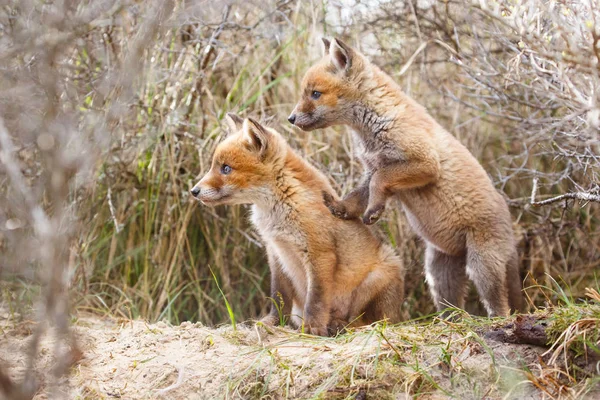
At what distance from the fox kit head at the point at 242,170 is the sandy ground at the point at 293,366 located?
1.08 metres

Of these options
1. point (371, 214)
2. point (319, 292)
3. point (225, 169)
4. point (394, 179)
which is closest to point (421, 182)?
point (394, 179)

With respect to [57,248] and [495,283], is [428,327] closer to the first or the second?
[495,283]

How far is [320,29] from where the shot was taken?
7.95 m

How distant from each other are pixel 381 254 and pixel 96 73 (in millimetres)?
3241

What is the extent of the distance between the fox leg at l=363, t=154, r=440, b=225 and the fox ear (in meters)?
0.86

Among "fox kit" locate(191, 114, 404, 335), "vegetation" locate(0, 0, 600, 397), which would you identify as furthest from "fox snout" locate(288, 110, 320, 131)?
"vegetation" locate(0, 0, 600, 397)

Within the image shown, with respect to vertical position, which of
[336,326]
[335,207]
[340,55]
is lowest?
[336,326]

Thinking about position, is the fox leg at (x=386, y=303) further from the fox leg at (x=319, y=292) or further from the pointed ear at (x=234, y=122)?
the pointed ear at (x=234, y=122)

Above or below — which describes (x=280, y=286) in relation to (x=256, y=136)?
below

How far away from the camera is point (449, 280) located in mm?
5855

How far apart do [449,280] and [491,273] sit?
1.89 ft

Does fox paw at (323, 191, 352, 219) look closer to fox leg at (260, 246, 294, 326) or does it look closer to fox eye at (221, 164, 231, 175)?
fox leg at (260, 246, 294, 326)

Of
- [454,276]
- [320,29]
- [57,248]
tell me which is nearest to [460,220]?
[454,276]

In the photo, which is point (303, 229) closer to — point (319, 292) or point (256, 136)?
point (319, 292)
